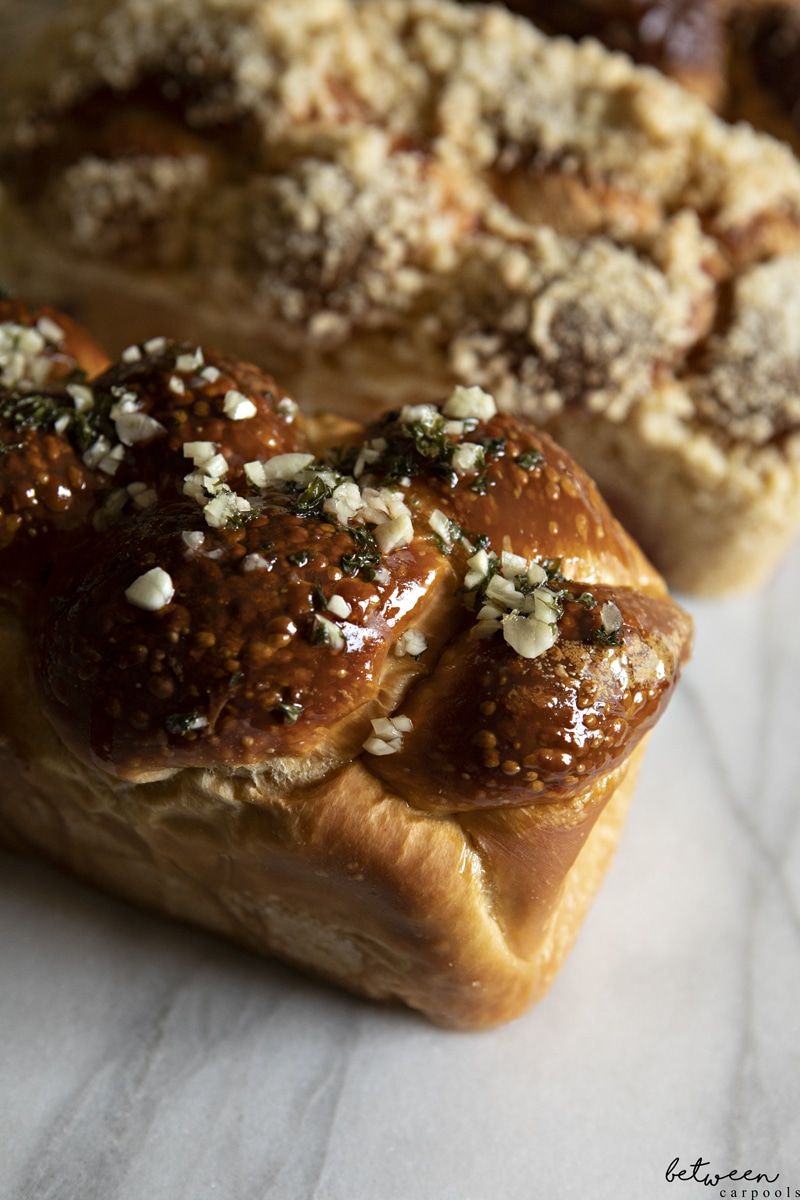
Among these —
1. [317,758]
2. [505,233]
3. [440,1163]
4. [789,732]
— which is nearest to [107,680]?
[317,758]

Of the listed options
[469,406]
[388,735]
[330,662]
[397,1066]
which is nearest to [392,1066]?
[397,1066]

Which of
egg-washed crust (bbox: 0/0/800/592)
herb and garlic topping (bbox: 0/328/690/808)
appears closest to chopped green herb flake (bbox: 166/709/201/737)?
herb and garlic topping (bbox: 0/328/690/808)

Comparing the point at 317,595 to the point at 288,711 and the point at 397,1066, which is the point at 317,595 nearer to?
the point at 288,711

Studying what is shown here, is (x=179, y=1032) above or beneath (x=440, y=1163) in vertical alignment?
beneath

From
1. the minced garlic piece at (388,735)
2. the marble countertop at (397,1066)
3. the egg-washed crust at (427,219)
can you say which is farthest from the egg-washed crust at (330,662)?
the egg-washed crust at (427,219)

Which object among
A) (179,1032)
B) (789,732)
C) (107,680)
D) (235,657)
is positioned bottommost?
(179,1032)

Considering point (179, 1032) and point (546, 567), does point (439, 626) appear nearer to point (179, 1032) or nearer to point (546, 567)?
point (546, 567)
